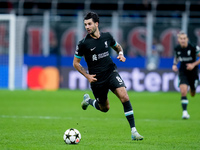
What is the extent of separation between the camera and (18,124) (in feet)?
36.1

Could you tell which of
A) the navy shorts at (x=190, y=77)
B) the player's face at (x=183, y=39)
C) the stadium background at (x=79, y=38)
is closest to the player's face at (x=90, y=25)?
the player's face at (x=183, y=39)

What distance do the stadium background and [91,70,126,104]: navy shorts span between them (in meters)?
13.4

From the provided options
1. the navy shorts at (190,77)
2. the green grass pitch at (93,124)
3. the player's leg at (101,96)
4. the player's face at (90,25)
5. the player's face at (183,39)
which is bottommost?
the green grass pitch at (93,124)

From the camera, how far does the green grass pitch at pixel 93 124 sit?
802 centimetres

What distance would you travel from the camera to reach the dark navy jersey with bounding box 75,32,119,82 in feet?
29.1

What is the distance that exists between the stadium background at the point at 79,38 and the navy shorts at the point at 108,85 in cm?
1339

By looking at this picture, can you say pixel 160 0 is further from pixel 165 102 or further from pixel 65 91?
pixel 165 102

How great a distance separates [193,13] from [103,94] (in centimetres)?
1573

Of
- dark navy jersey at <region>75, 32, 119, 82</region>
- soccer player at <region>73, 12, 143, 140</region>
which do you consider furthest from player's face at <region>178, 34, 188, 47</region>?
dark navy jersey at <region>75, 32, 119, 82</region>

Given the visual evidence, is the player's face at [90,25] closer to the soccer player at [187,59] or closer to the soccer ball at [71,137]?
the soccer ball at [71,137]

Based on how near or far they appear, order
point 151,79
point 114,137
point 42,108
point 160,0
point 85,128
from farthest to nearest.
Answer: point 160,0 → point 151,79 → point 42,108 → point 85,128 → point 114,137

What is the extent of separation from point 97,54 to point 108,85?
62 centimetres

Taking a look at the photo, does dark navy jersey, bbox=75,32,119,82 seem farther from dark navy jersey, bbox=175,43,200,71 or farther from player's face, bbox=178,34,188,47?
dark navy jersey, bbox=175,43,200,71

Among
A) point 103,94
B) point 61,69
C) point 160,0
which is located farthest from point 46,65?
point 103,94
